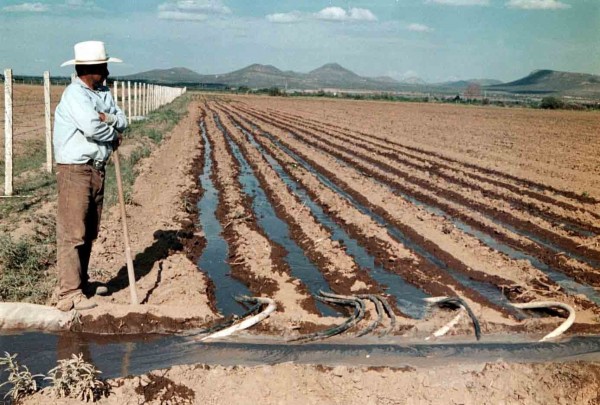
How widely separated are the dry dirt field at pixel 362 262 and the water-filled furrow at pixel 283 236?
3 centimetres

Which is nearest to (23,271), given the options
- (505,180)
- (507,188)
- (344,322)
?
(344,322)

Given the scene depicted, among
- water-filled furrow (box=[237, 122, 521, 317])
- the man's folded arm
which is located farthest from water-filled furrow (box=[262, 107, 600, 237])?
the man's folded arm

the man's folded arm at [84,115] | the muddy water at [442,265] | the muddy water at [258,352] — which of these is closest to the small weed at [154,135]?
the muddy water at [442,265]

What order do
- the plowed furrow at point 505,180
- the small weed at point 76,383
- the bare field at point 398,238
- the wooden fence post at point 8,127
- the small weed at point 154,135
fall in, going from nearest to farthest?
the small weed at point 76,383, the bare field at point 398,238, the wooden fence post at point 8,127, the plowed furrow at point 505,180, the small weed at point 154,135

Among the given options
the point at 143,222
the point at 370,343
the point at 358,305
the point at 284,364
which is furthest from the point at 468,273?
the point at 143,222

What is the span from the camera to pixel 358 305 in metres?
5.54

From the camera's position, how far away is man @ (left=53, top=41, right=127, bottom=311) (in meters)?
4.82

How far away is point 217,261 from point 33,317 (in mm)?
2623

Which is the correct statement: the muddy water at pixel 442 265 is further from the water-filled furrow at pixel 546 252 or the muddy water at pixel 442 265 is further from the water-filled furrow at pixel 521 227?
the water-filled furrow at pixel 521 227

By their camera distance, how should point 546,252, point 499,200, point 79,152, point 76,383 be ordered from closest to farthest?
point 76,383 < point 79,152 < point 546,252 < point 499,200

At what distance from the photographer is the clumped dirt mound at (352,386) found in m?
3.80

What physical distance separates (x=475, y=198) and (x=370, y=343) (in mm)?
7069

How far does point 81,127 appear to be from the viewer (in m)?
4.80

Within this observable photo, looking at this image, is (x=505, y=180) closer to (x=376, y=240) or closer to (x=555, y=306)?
(x=376, y=240)
